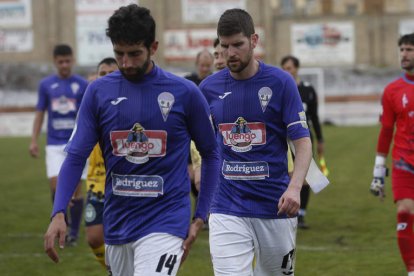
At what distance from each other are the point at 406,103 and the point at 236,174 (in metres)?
2.87

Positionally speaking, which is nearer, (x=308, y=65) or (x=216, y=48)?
(x=216, y=48)

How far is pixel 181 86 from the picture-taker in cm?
520

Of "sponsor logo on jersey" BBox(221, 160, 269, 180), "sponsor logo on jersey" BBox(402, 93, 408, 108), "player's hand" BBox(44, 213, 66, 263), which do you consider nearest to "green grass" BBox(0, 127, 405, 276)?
"sponsor logo on jersey" BBox(402, 93, 408, 108)

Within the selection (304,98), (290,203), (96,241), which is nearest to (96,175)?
(96,241)

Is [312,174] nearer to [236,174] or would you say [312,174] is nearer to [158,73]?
[236,174]

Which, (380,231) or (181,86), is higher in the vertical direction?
(181,86)

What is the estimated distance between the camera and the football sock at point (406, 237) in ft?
27.8

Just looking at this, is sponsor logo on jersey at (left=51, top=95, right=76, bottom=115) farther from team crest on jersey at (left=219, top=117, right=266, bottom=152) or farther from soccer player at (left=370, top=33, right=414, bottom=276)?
team crest on jersey at (left=219, top=117, right=266, bottom=152)

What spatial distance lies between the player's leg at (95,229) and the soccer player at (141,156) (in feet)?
10.5

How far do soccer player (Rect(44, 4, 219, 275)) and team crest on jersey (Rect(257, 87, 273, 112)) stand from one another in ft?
3.45

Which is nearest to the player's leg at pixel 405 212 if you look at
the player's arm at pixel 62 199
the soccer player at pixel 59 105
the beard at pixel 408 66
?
the beard at pixel 408 66

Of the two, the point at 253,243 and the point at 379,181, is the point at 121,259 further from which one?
the point at 379,181

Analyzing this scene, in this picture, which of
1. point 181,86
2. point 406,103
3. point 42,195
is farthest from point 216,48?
point 42,195

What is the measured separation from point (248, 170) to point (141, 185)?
135 centimetres
